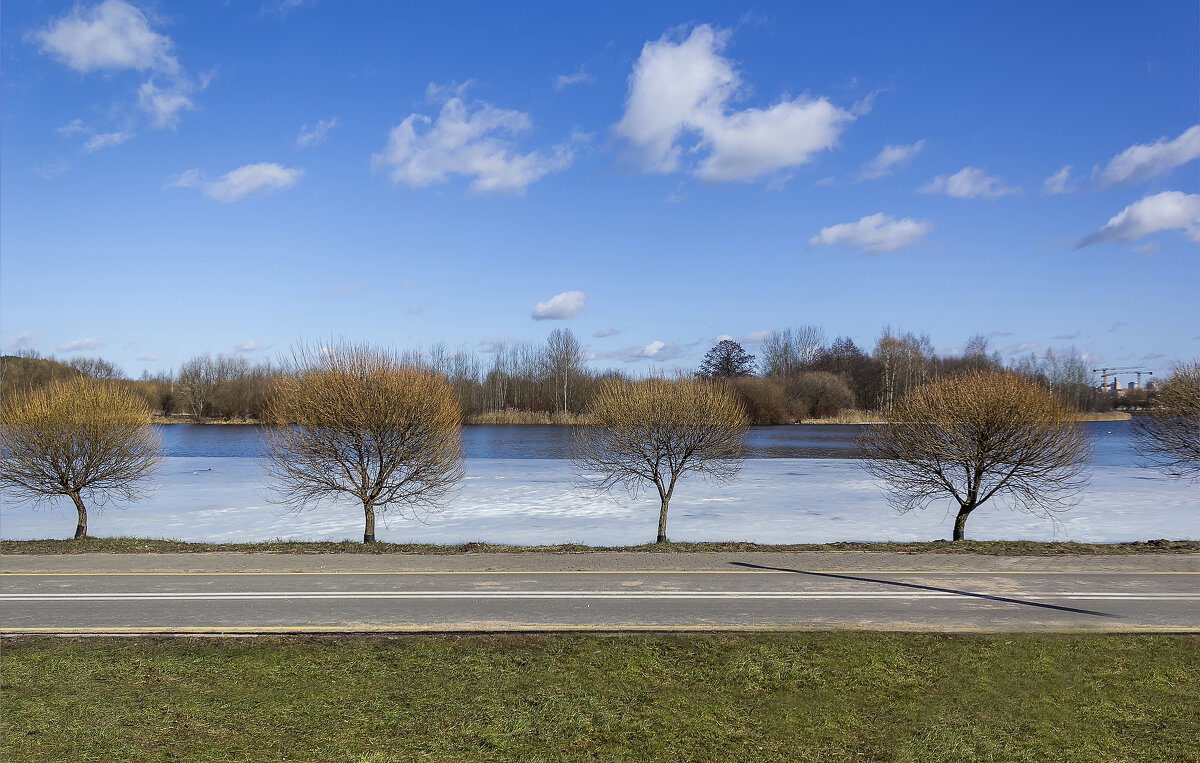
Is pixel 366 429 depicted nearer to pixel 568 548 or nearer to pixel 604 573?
pixel 568 548

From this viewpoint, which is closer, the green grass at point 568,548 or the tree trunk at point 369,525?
the green grass at point 568,548

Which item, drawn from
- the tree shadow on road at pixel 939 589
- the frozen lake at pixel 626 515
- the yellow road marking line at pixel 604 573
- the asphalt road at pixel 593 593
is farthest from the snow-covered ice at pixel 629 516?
the tree shadow on road at pixel 939 589

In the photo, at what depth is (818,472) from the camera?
36.4 metres

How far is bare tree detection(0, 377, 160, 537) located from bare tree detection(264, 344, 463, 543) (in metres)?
3.47

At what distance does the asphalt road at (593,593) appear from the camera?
32.0ft

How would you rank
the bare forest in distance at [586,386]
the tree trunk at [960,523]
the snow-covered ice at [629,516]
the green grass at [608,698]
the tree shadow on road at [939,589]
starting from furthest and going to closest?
the bare forest in distance at [586,386]
the snow-covered ice at [629,516]
the tree trunk at [960,523]
the tree shadow on road at [939,589]
the green grass at [608,698]

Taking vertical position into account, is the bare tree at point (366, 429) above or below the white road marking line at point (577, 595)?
above

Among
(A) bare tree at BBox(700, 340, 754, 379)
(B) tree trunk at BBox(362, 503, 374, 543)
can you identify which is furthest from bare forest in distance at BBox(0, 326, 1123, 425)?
(B) tree trunk at BBox(362, 503, 374, 543)

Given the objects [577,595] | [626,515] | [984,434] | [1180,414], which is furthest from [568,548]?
[1180,414]

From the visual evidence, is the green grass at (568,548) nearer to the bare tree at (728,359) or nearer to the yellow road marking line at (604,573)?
the yellow road marking line at (604,573)

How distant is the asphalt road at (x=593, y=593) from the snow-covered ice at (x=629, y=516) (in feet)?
20.2

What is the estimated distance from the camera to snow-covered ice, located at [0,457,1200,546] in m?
21.0

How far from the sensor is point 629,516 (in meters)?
24.9

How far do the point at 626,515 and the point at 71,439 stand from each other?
1484cm
